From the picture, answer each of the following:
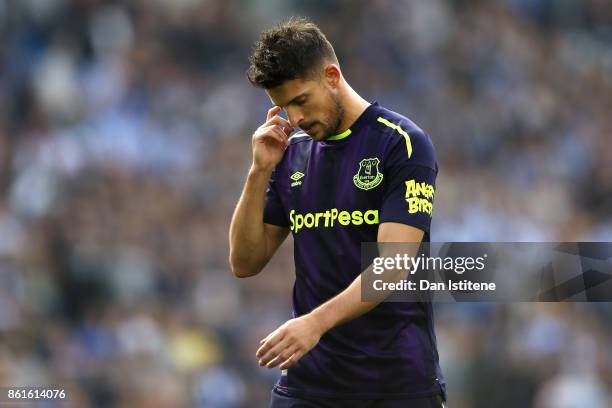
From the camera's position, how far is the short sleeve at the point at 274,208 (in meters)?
4.38

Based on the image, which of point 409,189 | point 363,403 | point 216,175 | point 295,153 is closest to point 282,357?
point 363,403

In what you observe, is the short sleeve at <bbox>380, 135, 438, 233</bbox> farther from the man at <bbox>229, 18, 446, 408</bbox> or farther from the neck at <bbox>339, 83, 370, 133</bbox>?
the neck at <bbox>339, 83, 370, 133</bbox>

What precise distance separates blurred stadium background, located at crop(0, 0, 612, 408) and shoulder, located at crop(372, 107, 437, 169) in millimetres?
4301

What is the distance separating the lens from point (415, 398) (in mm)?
4020

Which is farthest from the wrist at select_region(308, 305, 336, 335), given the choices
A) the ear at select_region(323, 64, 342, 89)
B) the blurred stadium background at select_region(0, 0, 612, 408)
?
the blurred stadium background at select_region(0, 0, 612, 408)

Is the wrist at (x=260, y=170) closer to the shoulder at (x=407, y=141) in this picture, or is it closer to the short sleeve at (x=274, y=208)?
the short sleeve at (x=274, y=208)

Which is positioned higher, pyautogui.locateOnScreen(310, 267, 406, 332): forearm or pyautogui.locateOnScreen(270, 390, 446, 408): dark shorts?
pyautogui.locateOnScreen(310, 267, 406, 332): forearm

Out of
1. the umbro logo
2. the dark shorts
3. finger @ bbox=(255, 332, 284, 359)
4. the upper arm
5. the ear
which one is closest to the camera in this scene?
finger @ bbox=(255, 332, 284, 359)

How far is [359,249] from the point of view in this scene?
4.05m

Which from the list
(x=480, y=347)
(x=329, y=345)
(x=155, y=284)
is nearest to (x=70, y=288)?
(x=155, y=284)

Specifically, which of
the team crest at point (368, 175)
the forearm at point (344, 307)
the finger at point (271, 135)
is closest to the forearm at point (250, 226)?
the finger at point (271, 135)

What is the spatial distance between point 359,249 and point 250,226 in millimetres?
502

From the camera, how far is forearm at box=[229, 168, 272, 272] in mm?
4305

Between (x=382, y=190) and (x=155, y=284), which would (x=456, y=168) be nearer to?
(x=155, y=284)
